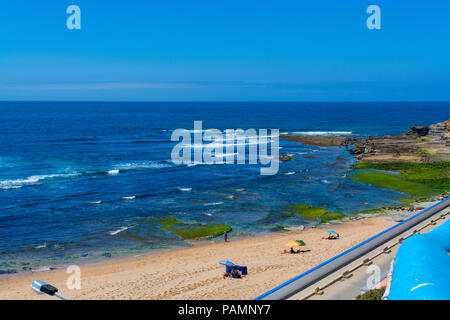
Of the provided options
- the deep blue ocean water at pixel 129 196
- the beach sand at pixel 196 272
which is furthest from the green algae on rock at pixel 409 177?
the beach sand at pixel 196 272

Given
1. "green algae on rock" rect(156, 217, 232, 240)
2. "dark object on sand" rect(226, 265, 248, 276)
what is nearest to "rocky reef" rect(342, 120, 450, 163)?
"green algae on rock" rect(156, 217, 232, 240)

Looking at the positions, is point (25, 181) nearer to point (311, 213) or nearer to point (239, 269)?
point (311, 213)

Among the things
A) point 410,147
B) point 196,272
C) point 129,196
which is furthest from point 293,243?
point 410,147

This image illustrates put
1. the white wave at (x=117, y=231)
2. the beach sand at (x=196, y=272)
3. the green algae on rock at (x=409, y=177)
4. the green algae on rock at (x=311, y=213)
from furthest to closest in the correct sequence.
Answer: the green algae on rock at (x=409, y=177) → the green algae on rock at (x=311, y=213) → the white wave at (x=117, y=231) → the beach sand at (x=196, y=272)

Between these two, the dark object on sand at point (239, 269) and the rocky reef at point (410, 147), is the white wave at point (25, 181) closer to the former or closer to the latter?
the dark object on sand at point (239, 269)

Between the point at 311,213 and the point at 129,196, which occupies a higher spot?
the point at 129,196
